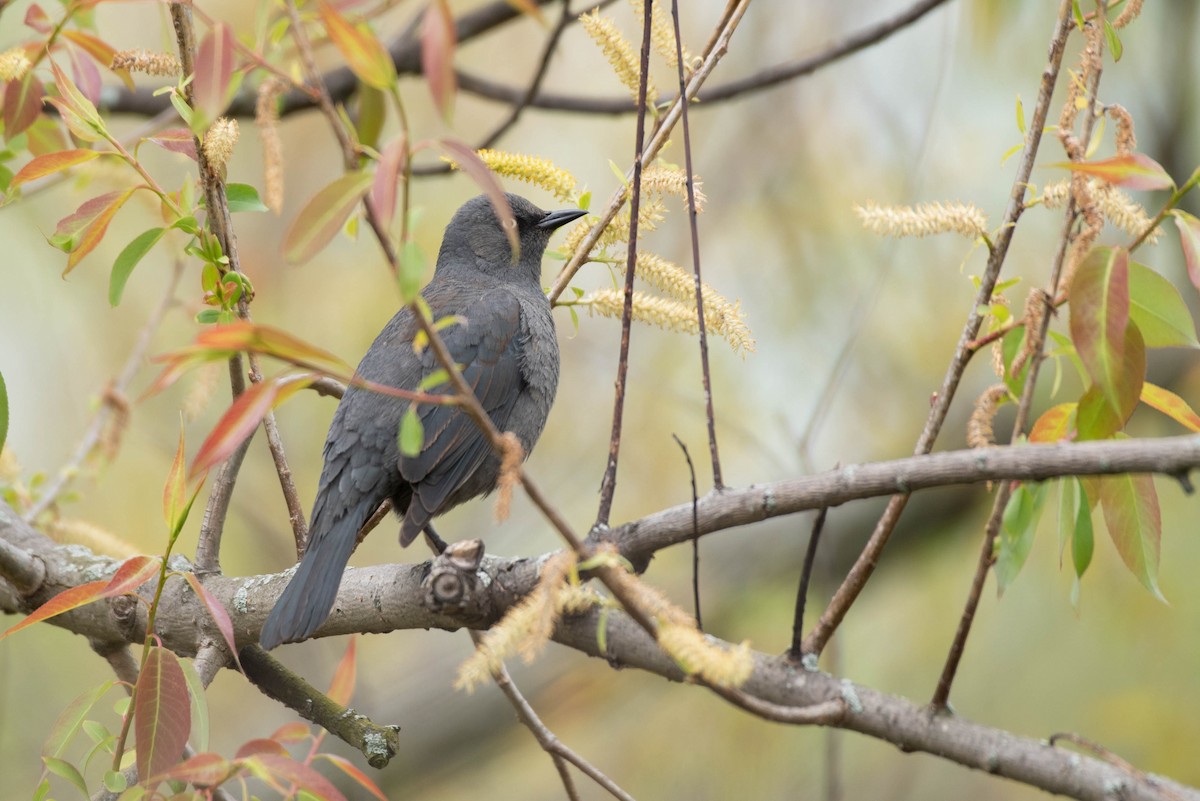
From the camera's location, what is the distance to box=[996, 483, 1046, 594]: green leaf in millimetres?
2113

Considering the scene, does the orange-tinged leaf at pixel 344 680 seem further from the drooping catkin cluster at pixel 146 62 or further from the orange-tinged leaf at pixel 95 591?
the drooping catkin cluster at pixel 146 62

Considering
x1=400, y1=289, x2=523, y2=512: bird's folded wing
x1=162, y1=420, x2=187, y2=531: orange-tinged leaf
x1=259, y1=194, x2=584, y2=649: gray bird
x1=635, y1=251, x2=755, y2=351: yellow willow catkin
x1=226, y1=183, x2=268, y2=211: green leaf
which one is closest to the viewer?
x1=162, y1=420, x2=187, y2=531: orange-tinged leaf

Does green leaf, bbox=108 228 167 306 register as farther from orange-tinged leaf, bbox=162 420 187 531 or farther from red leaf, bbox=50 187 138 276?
orange-tinged leaf, bbox=162 420 187 531

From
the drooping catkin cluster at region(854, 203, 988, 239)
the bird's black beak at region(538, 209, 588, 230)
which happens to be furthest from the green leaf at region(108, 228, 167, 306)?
the bird's black beak at region(538, 209, 588, 230)

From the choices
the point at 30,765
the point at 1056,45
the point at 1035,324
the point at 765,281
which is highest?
the point at 765,281

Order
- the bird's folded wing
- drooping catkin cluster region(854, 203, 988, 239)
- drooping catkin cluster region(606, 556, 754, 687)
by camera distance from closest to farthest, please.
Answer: drooping catkin cluster region(606, 556, 754, 687) → drooping catkin cluster region(854, 203, 988, 239) → the bird's folded wing

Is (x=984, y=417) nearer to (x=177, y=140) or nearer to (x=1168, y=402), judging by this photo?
(x=1168, y=402)

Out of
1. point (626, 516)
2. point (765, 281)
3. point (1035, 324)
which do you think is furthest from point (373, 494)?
point (765, 281)

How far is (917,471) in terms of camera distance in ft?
5.75

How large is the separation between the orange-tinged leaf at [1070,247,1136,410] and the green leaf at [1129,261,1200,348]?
0.16 m

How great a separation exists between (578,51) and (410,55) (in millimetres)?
3143

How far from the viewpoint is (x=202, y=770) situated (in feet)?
5.86

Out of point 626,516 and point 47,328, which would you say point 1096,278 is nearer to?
point 626,516

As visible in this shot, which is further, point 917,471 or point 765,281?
point 765,281
